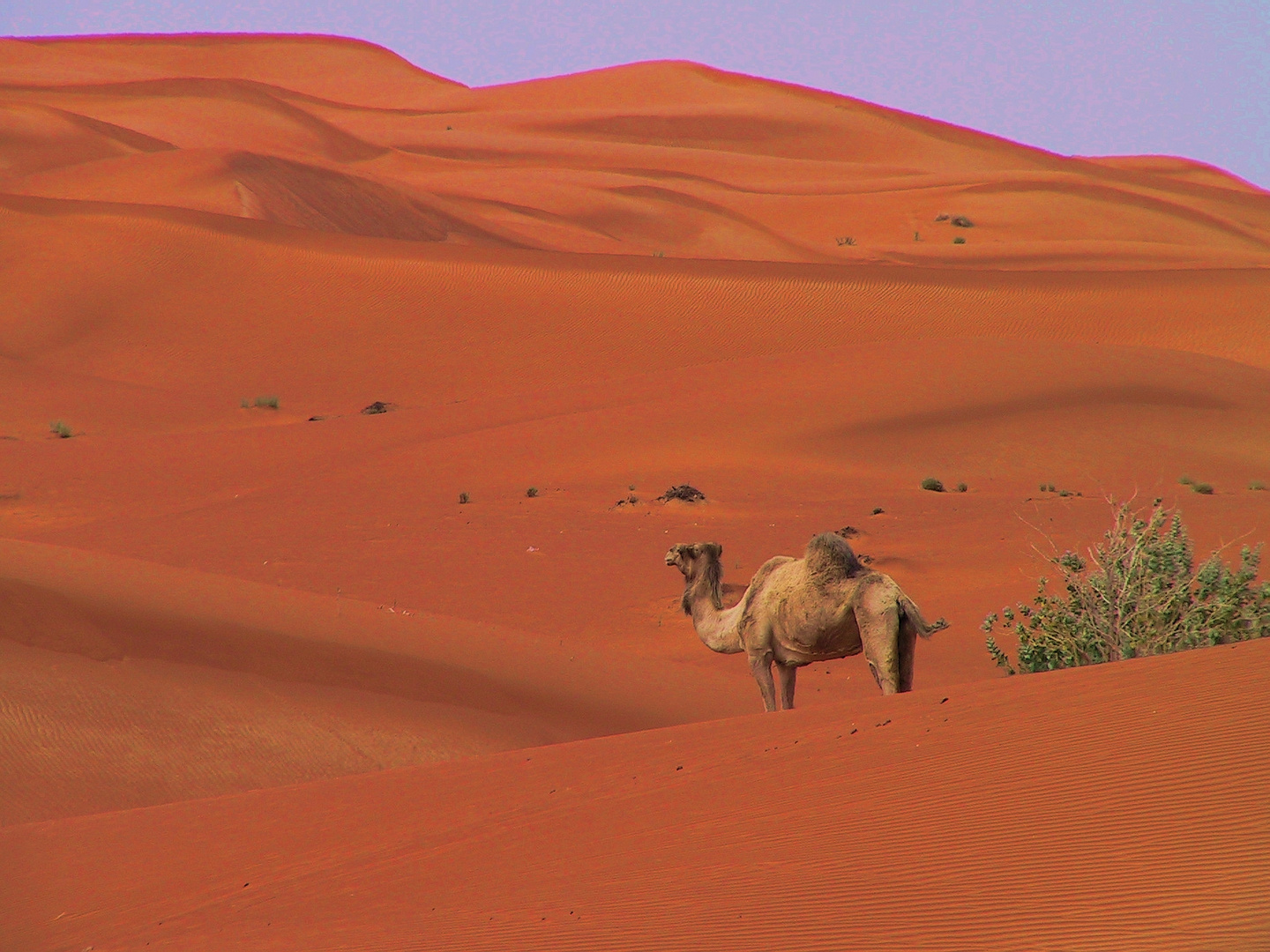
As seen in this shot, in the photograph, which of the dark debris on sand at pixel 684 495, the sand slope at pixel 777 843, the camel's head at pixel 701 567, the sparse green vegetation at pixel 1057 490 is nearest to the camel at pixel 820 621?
the camel's head at pixel 701 567

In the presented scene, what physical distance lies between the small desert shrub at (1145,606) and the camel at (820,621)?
2316mm

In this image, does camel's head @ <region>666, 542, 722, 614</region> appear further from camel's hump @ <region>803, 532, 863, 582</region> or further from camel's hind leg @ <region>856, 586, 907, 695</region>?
camel's hind leg @ <region>856, 586, 907, 695</region>

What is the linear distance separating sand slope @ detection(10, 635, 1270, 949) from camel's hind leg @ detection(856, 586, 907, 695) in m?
1.64

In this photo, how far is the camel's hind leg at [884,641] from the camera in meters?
8.98

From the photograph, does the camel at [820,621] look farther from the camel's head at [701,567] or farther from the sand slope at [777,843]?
the sand slope at [777,843]

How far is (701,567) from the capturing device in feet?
34.7

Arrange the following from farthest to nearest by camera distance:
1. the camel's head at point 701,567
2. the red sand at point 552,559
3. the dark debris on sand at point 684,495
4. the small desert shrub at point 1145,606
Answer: the dark debris on sand at point 684,495, the small desert shrub at point 1145,606, the camel's head at point 701,567, the red sand at point 552,559

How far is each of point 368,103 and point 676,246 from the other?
6186cm

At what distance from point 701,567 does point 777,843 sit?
16.9 feet

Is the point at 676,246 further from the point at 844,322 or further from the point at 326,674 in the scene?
the point at 326,674

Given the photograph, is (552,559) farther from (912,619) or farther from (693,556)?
(912,619)

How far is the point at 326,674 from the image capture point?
11789 millimetres

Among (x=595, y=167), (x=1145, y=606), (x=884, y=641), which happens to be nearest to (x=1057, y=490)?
(x=1145, y=606)

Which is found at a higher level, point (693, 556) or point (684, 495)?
point (693, 556)
